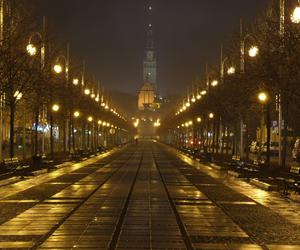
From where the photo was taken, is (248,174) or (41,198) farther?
(248,174)

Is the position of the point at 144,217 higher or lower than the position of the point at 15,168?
lower

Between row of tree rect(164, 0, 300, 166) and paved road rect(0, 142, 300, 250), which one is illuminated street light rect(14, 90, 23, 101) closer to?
paved road rect(0, 142, 300, 250)

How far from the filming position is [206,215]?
70.9 feet

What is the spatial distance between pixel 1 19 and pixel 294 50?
19.8 metres

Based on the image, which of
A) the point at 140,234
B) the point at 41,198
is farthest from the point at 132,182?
the point at 140,234

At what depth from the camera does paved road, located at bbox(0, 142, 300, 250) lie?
15805mm

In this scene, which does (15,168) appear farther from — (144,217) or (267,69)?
(144,217)

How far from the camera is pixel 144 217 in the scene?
2062cm

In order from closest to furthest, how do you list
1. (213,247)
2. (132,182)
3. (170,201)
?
(213,247), (170,201), (132,182)

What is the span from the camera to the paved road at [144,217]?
51.9 ft

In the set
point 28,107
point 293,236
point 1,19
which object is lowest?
point 293,236

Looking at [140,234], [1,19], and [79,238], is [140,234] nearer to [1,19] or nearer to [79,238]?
[79,238]

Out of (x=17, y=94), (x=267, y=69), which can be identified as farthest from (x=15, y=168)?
(x=267, y=69)

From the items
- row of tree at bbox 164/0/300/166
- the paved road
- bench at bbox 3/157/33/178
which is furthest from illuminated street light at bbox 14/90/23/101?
row of tree at bbox 164/0/300/166
